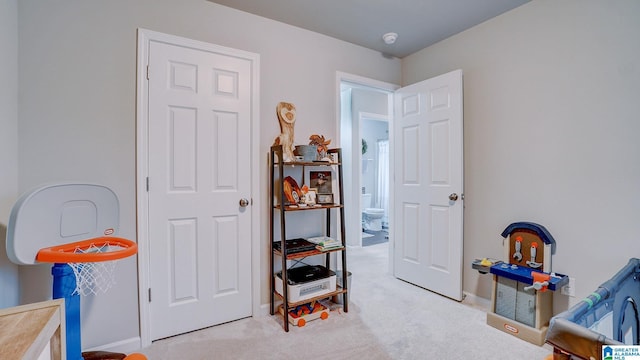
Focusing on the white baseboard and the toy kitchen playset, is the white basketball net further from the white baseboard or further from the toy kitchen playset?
the toy kitchen playset

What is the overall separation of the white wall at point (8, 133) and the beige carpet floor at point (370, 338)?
0.84 metres

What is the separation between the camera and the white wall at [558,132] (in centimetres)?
183

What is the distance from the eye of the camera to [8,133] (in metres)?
1.53

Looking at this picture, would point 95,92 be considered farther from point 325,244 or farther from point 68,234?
point 325,244

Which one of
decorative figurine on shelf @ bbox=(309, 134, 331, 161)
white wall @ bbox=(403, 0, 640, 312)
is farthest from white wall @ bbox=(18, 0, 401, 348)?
white wall @ bbox=(403, 0, 640, 312)

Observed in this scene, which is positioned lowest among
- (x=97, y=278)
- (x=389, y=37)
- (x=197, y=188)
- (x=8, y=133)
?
(x=97, y=278)

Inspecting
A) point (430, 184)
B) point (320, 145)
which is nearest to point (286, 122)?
point (320, 145)

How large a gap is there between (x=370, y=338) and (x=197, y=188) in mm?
1630

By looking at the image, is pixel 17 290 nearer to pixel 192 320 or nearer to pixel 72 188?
pixel 72 188

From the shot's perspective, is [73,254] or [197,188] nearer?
[73,254]

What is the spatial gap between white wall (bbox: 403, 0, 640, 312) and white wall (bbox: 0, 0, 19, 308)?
3.18 metres

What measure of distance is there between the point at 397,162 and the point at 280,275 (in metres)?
1.72

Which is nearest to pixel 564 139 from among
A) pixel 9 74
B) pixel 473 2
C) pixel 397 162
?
pixel 473 2

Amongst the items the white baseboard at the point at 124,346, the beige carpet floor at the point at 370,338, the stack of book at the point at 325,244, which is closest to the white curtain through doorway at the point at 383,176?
the beige carpet floor at the point at 370,338
